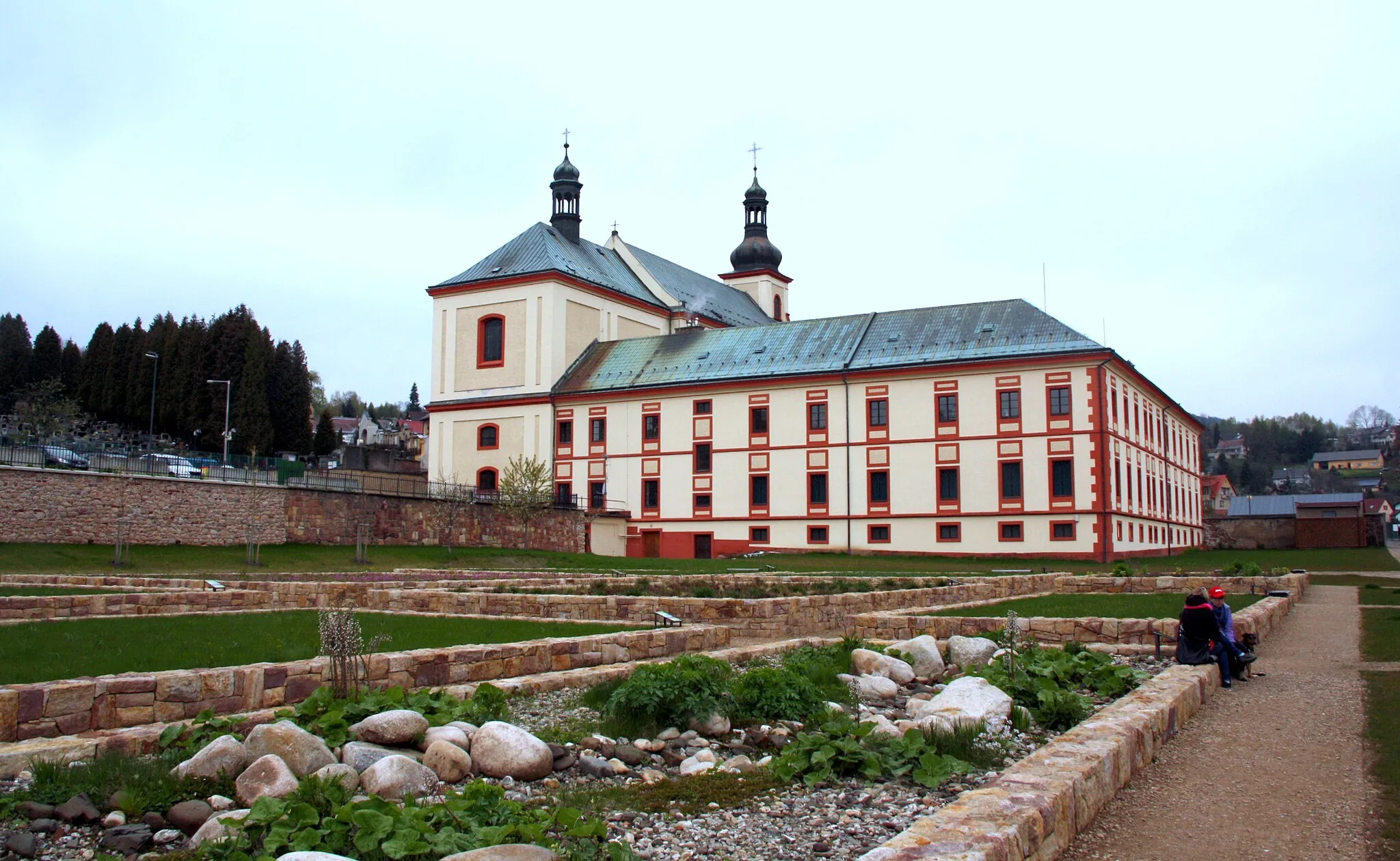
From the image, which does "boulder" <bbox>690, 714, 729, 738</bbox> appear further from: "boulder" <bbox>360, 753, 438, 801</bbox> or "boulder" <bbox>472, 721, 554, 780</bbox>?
"boulder" <bbox>360, 753, 438, 801</bbox>

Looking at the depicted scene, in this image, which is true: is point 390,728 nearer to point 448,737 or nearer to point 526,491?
point 448,737

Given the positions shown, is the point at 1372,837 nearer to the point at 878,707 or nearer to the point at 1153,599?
the point at 878,707

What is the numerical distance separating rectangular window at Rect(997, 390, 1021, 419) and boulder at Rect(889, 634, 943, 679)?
116 feet

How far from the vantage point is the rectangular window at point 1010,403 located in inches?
1847

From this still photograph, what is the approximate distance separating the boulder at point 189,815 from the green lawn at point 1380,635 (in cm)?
1368

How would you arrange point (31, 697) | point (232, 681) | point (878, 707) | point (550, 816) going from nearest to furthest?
point (550, 816)
point (31, 697)
point (232, 681)
point (878, 707)

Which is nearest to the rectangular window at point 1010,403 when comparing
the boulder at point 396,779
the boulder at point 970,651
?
the boulder at point 970,651

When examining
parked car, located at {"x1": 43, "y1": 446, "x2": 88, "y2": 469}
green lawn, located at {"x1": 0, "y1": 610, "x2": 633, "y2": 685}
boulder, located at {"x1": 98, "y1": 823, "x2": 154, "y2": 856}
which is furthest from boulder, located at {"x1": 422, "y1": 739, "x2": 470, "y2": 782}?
parked car, located at {"x1": 43, "y1": 446, "x2": 88, "y2": 469}

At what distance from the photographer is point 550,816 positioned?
6.11 meters

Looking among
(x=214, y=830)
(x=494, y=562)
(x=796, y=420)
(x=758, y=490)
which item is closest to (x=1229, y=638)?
(x=214, y=830)

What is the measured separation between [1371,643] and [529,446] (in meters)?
44.7

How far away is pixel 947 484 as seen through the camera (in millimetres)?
47875

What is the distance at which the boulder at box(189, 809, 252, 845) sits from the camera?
6.00 m

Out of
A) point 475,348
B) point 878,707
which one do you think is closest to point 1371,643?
point 878,707
